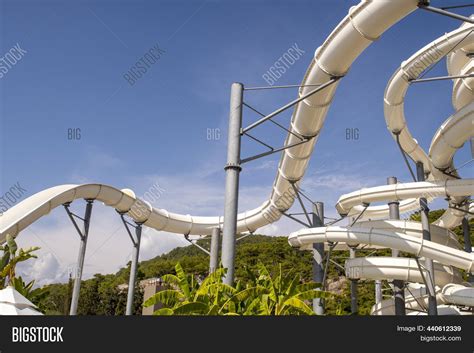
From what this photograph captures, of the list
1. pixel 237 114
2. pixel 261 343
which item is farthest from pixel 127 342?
pixel 237 114

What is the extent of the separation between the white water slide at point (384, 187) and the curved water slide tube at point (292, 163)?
0.03 metres

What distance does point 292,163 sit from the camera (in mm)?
17000

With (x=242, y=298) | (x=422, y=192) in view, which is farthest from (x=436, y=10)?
(x=422, y=192)

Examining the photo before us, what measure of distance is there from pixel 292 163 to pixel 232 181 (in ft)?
25.7

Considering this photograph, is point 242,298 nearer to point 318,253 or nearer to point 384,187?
point 318,253

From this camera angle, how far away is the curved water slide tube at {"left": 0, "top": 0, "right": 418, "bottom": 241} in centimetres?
1062

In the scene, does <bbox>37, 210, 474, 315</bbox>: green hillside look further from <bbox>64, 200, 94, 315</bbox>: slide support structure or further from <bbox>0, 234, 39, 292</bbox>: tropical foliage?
<bbox>0, 234, 39, 292</bbox>: tropical foliage

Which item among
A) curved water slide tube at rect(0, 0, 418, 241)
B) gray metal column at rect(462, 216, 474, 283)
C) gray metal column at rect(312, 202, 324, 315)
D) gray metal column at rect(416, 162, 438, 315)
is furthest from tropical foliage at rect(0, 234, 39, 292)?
gray metal column at rect(462, 216, 474, 283)

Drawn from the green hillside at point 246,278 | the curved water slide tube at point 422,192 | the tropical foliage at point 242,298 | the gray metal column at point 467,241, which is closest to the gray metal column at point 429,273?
the curved water slide tube at point 422,192

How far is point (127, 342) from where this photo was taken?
475cm

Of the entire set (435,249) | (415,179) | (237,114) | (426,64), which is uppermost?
(426,64)

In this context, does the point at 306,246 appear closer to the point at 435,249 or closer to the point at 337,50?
the point at 435,249

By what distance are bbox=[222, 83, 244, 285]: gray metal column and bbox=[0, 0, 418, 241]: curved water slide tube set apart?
124 inches

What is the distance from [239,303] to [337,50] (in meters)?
7.40
